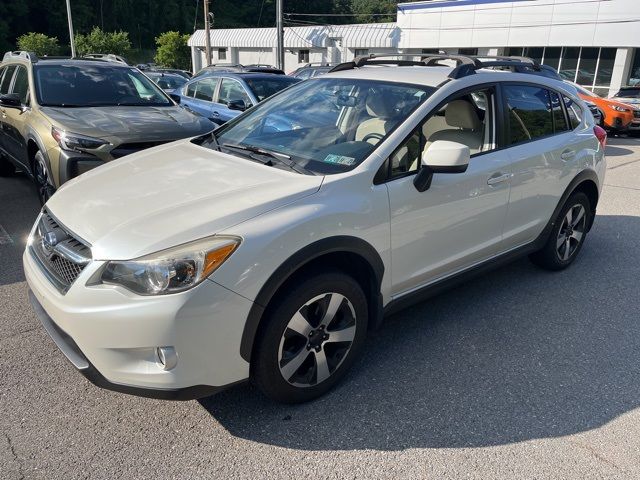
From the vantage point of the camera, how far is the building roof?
3483cm

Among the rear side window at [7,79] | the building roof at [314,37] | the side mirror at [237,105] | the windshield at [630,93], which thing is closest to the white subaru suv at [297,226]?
the side mirror at [237,105]

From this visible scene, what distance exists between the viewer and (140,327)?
2189 millimetres

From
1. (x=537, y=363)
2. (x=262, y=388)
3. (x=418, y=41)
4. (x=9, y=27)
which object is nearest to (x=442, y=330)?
(x=537, y=363)

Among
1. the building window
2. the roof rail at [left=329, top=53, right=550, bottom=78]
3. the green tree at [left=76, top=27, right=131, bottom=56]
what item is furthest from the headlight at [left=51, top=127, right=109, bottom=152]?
the green tree at [left=76, top=27, right=131, bottom=56]

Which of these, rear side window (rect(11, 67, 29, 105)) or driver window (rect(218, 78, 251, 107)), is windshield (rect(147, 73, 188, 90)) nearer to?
driver window (rect(218, 78, 251, 107))

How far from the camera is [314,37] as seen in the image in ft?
134

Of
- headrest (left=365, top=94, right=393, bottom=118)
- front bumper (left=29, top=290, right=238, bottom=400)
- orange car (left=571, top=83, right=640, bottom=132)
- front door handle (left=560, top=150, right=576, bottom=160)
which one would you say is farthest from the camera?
orange car (left=571, top=83, right=640, bottom=132)

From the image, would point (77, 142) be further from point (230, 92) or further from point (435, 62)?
point (230, 92)

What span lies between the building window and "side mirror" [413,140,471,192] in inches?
910

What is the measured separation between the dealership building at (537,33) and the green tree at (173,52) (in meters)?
22.2

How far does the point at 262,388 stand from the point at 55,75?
5166mm

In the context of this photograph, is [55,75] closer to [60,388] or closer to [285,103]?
[285,103]

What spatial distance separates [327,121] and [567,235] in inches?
102

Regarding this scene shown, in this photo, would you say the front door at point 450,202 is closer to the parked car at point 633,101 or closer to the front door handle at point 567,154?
the front door handle at point 567,154
